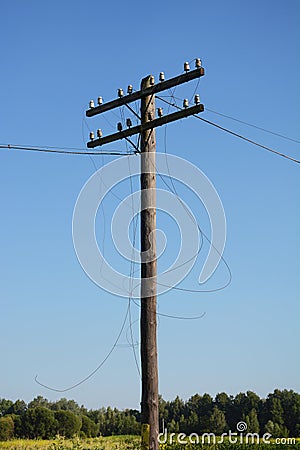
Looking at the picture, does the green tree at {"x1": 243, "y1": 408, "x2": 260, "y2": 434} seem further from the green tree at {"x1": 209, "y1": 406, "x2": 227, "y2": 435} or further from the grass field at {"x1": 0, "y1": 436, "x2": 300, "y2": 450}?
the grass field at {"x1": 0, "y1": 436, "x2": 300, "y2": 450}

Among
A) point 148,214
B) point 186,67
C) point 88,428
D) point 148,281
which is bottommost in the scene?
point 88,428

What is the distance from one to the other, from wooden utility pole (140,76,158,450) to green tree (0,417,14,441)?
76.1 ft

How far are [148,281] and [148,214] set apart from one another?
899 millimetres

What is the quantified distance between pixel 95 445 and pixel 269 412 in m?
14.8

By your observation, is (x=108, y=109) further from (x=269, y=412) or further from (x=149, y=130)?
(x=269, y=412)

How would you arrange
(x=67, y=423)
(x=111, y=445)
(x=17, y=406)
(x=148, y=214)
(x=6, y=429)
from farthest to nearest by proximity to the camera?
(x=17, y=406)
(x=67, y=423)
(x=6, y=429)
(x=111, y=445)
(x=148, y=214)

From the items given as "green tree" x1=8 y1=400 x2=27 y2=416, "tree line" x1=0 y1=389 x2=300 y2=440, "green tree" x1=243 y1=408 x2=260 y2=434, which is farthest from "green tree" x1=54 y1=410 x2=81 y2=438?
"green tree" x1=8 y1=400 x2=27 y2=416

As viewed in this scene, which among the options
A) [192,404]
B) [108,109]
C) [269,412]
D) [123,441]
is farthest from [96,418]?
[108,109]

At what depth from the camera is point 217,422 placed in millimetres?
33281

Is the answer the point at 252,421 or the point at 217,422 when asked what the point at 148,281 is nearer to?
the point at 217,422

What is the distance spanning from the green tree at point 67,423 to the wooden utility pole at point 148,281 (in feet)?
76.6

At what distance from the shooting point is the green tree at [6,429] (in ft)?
101

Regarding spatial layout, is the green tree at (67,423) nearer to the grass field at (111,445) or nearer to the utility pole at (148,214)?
the grass field at (111,445)

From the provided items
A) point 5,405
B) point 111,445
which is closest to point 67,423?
point 111,445
